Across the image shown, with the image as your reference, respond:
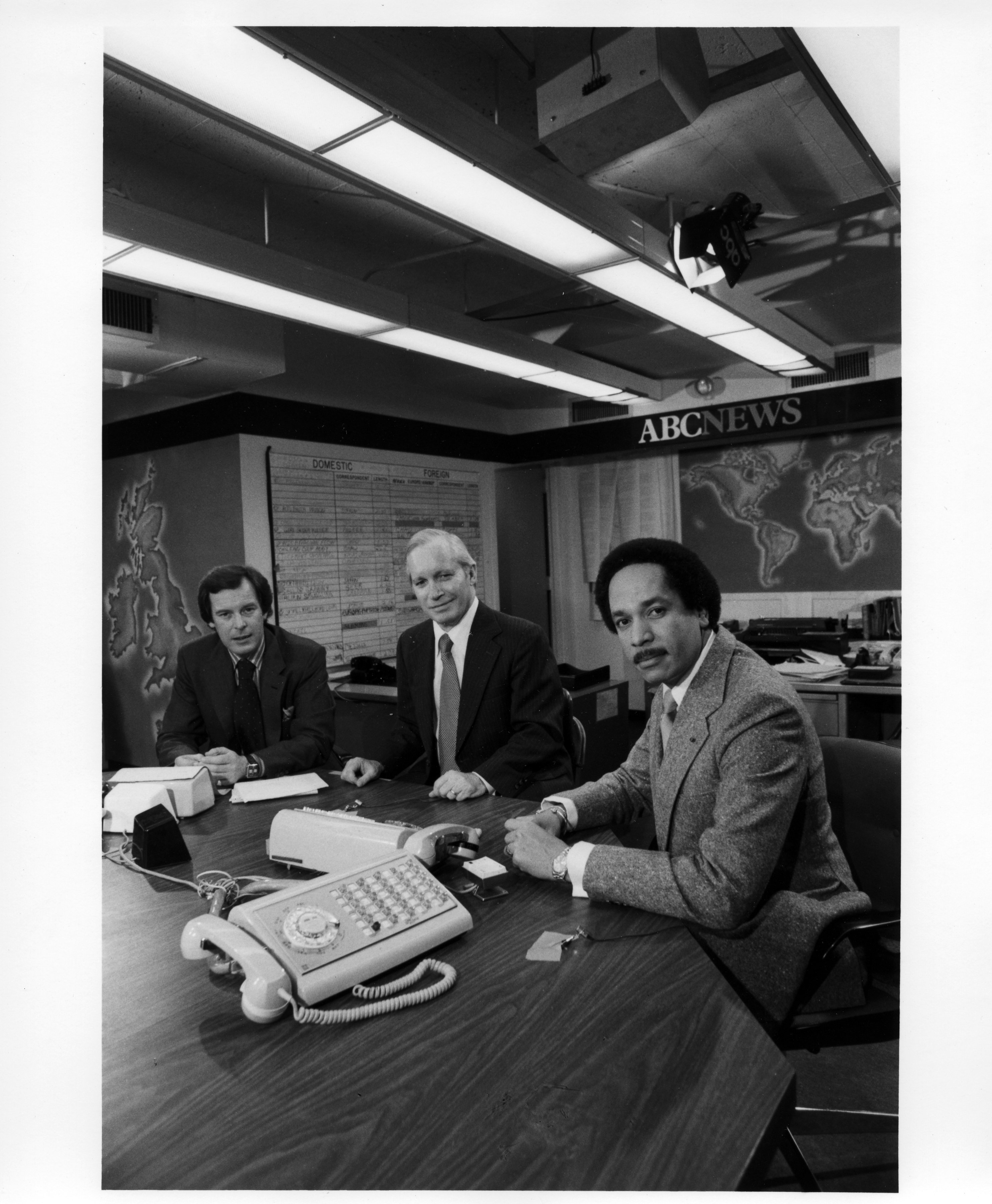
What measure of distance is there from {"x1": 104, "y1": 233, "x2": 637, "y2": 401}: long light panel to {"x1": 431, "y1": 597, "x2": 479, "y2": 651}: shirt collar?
1.40m

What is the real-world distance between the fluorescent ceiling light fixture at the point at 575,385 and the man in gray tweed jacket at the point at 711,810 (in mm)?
3197

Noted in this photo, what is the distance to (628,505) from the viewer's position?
443cm

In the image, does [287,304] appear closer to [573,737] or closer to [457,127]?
[457,127]

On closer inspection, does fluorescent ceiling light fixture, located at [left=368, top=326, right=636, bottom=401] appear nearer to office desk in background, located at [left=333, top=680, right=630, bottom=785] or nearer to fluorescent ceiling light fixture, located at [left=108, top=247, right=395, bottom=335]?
fluorescent ceiling light fixture, located at [left=108, top=247, right=395, bottom=335]

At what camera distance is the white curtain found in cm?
429

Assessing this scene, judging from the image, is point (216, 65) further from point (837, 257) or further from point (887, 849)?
point (837, 257)

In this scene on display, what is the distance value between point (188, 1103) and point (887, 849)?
138 cm

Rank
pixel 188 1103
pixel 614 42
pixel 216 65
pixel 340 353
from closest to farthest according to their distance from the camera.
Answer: pixel 188 1103 < pixel 216 65 < pixel 614 42 < pixel 340 353

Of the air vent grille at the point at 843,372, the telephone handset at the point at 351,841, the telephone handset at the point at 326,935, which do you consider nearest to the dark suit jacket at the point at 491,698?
the telephone handset at the point at 351,841

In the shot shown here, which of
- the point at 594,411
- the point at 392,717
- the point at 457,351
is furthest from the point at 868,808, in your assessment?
the point at 594,411

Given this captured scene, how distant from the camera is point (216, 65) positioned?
4.89 feet

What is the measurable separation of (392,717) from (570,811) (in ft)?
8.62
